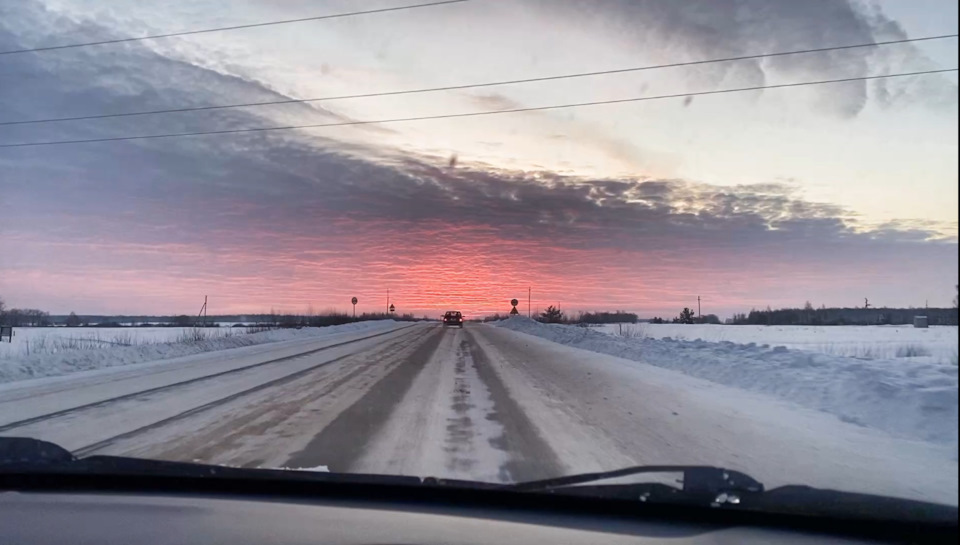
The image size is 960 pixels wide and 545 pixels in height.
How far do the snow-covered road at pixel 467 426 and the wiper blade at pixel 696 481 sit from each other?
0.98 meters

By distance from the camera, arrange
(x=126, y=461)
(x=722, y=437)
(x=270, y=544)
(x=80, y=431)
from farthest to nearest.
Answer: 1. (x=80, y=431)
2. (x=722, y=437)
3. (x=126, y=461)
4. (x=270, y=544)

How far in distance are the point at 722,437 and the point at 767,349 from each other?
395 inches

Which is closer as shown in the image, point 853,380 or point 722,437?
point 722,437

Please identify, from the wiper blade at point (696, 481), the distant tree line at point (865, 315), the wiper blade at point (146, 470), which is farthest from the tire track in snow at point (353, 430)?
the distant tree line at point (865, 315)

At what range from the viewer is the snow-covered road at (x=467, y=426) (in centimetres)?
698

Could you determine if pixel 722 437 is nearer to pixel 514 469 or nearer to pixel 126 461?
pixel 514 469

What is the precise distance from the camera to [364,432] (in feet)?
29.7

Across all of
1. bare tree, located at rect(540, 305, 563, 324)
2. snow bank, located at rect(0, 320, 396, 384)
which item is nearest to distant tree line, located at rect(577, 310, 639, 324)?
bare tree, located at rect(540, 305, 563, 324)

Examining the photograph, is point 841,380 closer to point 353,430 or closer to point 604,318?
point 353,430

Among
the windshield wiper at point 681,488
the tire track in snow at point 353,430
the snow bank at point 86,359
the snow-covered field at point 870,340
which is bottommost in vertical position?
the tire track in snow at point 353,430

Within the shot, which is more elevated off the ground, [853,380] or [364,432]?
[853,380]

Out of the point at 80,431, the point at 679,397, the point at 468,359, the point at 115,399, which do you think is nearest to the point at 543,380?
the point at 679,397

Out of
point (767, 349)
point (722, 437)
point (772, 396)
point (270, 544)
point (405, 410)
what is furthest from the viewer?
point (767, 349)

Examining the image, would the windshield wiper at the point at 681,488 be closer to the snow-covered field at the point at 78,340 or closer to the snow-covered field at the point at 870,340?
the snow-covered field at the point at 870,340
